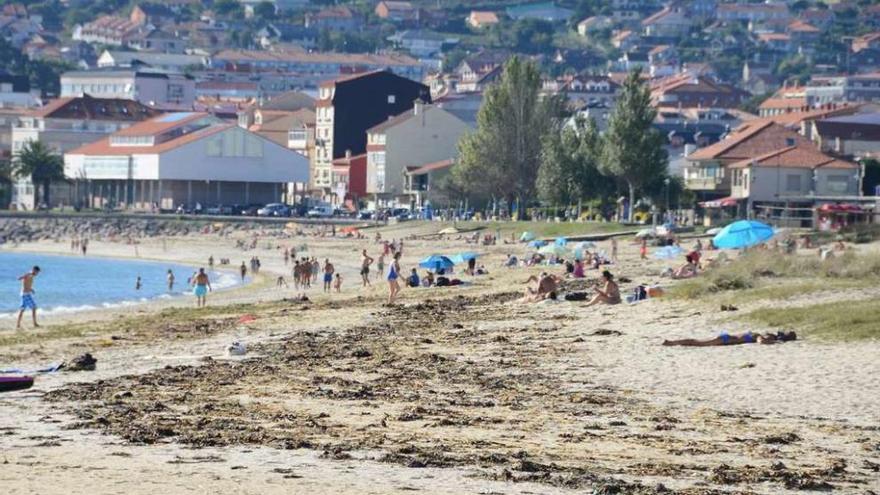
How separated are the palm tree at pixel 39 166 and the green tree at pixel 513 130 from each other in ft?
114

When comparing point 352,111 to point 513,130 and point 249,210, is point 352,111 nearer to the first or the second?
point 249,210

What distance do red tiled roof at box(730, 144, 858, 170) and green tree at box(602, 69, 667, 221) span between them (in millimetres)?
4423

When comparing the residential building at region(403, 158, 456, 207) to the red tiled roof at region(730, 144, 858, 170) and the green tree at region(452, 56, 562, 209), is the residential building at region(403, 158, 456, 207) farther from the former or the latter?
the red tiled roof at region(730, 144, 858, 170)

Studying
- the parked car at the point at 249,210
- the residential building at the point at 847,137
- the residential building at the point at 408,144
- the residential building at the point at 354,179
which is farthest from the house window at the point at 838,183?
the residential building at the point at 354,179

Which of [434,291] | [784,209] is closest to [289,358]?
[434,291]

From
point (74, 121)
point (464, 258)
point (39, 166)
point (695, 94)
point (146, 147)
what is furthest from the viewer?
point (695, 94)

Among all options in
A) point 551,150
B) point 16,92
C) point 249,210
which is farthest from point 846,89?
point 551,150

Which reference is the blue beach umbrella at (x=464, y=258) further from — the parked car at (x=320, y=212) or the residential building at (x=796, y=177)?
the parked car at (x=320, y=212)

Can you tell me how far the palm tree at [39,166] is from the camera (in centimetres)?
10788

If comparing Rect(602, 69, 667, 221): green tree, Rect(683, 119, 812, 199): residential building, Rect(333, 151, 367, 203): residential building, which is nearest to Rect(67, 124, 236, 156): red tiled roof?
A: Rect(333, 151, 367, 203): residential building

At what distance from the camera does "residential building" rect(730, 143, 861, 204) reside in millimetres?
71438

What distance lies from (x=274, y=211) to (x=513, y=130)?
2076cm

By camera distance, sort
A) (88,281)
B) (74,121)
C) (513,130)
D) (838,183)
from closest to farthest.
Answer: (88,281)
(838,183)
(513,130)
(74,121)

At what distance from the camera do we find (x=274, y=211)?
96.5 m
